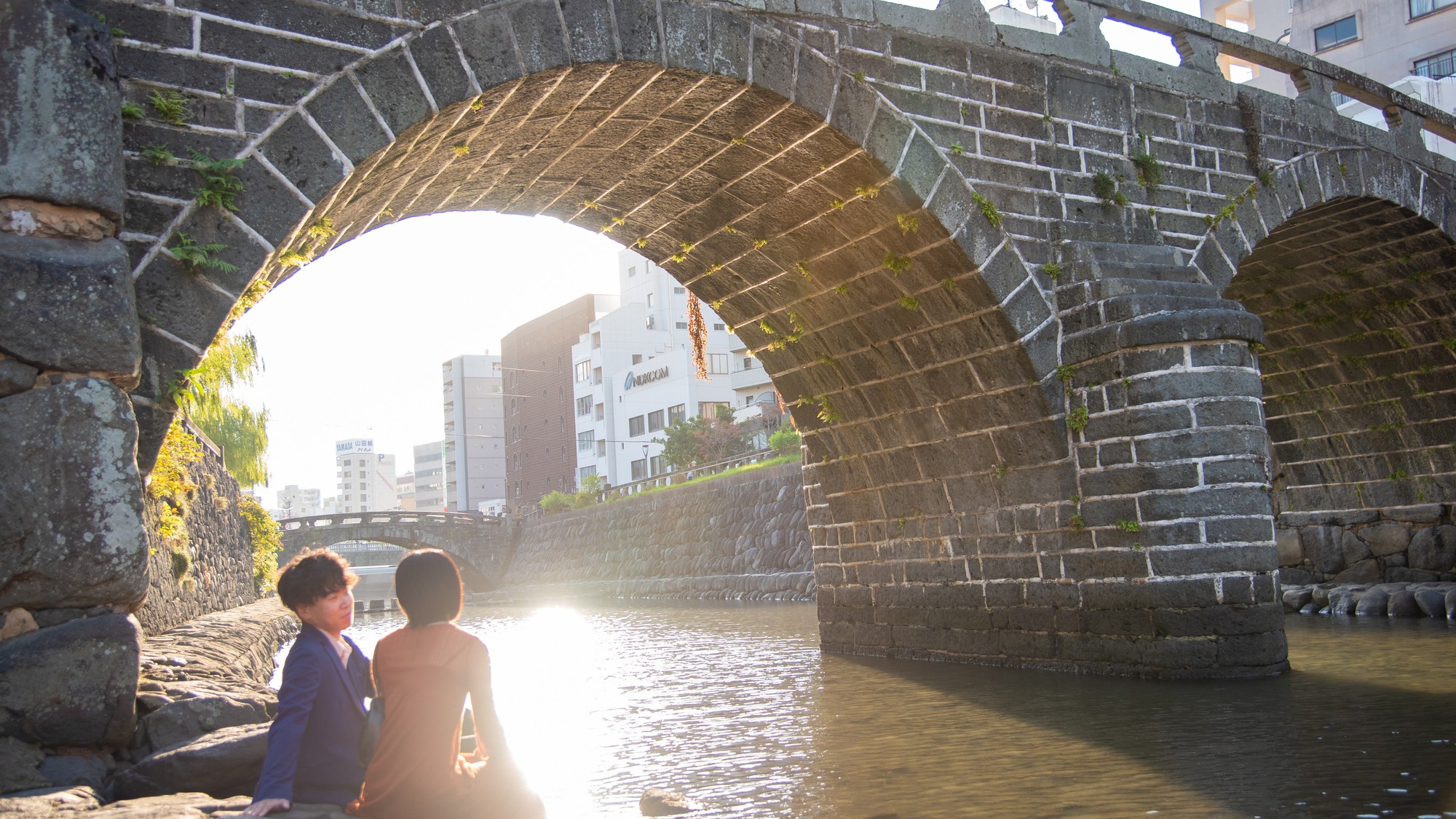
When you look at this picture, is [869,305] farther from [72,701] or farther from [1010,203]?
[72,701]

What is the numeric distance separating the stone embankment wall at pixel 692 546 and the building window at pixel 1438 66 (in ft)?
64.1

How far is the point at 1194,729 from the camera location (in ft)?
18.7

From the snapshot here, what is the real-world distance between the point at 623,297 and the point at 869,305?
1850 inches

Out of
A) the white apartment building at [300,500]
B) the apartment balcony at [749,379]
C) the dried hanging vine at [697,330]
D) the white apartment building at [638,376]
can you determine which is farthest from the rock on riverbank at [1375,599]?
the white apartment building at [300,500]

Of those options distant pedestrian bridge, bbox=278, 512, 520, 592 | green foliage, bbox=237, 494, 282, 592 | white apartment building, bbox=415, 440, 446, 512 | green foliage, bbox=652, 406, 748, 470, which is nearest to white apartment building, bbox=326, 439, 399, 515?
white apartment building, bbox=415, 440, 446, 512

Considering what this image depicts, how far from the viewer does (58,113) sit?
15.1 ft

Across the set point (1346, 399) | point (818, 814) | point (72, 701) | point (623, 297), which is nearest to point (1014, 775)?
point (818, 814)

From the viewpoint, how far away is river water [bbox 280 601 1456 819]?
453 centimetres

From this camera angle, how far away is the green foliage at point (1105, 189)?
837cm

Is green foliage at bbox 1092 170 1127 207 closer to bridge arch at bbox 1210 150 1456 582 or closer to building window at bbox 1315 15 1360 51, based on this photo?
bridge arch at bbox 1210 150 1456 582

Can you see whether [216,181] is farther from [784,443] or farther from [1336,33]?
[1336,33]

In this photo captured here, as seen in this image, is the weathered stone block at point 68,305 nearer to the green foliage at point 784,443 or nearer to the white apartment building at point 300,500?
the green foliage at point 784,443

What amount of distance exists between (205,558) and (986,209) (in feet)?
29.7

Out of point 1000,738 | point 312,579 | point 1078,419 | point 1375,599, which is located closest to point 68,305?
point 312,579
